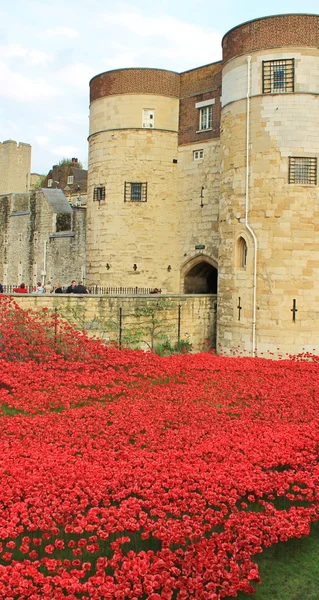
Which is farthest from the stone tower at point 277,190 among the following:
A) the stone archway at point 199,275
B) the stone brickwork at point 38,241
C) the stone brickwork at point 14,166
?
the stone brickwork at point 14,166

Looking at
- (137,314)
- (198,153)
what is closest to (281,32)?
(198,153)

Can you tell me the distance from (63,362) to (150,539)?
792cm

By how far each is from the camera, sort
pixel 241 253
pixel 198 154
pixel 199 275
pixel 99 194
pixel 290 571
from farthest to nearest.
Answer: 1. pixel 199 275
2. pixel 99 194
3. pixel 198 154
4. pixel 241 253
5. pixel 290 571

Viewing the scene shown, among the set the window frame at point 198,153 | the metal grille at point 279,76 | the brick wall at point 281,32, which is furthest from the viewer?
the window frame at point 198,153

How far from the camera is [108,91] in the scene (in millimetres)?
24562

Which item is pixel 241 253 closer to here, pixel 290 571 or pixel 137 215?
pixel 137 215

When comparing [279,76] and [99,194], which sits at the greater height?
[279,76]

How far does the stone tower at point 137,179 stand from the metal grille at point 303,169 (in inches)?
274

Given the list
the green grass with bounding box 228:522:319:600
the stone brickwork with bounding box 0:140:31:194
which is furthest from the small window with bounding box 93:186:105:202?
the stone brickwork with bounding box 0:140:31:194

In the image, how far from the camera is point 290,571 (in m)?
6.72

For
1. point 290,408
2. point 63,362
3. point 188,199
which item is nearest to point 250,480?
point 290,408

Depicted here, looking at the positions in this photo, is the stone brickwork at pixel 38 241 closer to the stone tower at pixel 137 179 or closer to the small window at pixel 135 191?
the stone tower at pixel 137 179

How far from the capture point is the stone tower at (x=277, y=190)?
60.0 feet

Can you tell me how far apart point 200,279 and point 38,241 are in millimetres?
9773
